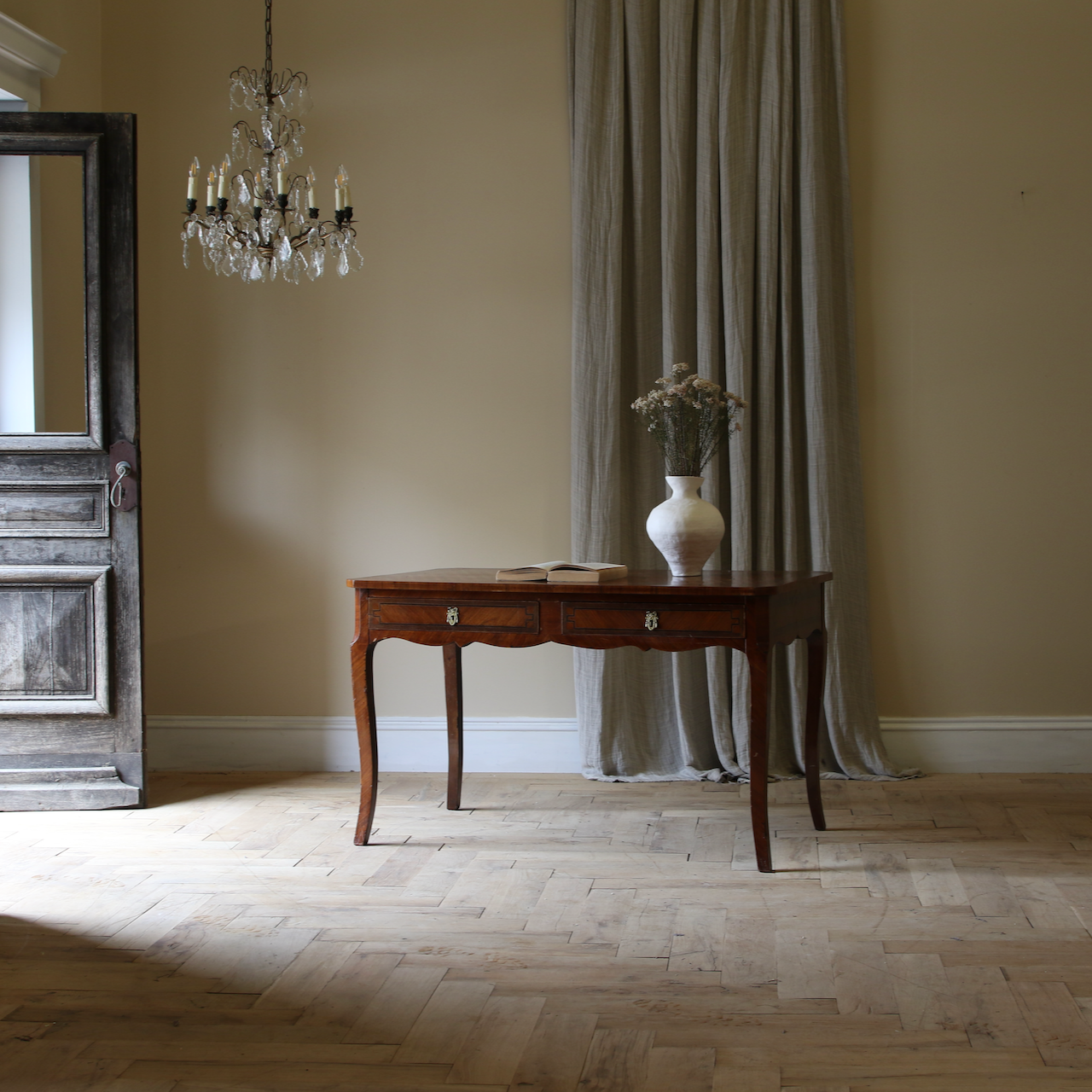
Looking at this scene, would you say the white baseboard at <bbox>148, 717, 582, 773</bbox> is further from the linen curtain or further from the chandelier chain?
the chandelier chain

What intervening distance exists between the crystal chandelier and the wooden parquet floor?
160cm

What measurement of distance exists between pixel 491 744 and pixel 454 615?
1.13 metres

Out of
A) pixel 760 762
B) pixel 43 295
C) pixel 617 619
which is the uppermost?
pixel 43 295

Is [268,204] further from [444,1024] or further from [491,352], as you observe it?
[444,1024]

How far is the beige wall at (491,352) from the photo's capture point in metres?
3.52

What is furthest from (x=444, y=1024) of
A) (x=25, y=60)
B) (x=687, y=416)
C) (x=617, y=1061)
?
(x=25, y=60)

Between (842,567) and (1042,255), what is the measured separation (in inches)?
48.3

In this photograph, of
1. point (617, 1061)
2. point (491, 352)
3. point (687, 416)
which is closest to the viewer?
point (617, 1061)

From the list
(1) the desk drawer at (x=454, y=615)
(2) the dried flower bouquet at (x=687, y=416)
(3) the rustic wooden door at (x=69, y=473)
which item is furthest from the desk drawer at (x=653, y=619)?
(3) the rustic wooden door at (x=69, y=473)

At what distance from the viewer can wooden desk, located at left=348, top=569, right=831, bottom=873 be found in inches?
98.2

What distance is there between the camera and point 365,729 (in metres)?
2.77

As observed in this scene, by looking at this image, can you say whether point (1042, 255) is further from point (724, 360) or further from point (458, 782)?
point (458, 782)

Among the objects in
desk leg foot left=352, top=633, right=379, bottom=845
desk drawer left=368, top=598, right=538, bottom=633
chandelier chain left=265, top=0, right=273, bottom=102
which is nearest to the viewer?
desk drawer left=368, top=598, right=538, bottom=633

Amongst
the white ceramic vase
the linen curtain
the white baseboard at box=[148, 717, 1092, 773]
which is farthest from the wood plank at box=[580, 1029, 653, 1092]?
the white baseboard at box=[148, 717, 1092, 773]
